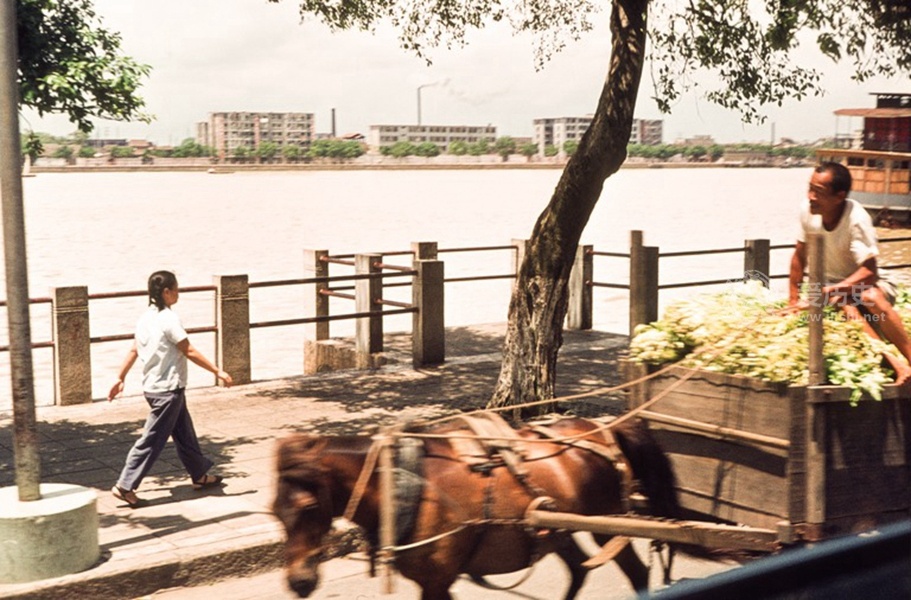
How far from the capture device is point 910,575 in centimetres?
134

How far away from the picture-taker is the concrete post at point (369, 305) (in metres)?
14.6

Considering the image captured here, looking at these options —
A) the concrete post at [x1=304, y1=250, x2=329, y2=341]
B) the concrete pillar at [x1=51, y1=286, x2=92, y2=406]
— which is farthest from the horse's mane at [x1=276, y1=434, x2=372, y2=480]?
the concrete post at [x1=304, y1=250, x2=329, y2=341]

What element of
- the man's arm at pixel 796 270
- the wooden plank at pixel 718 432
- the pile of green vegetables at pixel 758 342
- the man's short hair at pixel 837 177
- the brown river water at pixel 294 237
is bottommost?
the brown river water at pixel 294 237

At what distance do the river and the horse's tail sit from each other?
12527 millimetres

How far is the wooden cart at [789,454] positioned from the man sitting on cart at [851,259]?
377mm

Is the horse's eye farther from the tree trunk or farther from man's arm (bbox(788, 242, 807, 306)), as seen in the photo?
the tree trunk

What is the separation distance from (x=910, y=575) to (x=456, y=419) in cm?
402

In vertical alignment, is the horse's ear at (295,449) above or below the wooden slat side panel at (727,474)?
above

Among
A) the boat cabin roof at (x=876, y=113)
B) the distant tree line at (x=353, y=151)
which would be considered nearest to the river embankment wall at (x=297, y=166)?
the distant tree line at (x=353, y=151)

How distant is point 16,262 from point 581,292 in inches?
460

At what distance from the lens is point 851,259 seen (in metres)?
5.57

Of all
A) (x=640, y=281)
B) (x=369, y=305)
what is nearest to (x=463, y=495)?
(x=640, y=281)

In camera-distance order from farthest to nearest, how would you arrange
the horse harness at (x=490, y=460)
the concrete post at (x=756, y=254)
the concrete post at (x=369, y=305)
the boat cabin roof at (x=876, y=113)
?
the boat cabin roof at (x=876, y=113) → the concrete post at (x=756, y=254) → the concrete post at (x=369, y=305) → the horse harness at (x=490, y=460)

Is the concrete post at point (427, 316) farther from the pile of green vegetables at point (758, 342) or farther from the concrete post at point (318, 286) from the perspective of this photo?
the pile of green vegetables at point (758, 342)
